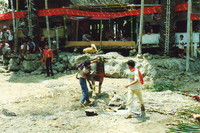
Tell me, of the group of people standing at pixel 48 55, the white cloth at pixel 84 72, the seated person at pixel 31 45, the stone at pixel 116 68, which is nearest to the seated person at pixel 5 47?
the seated person at pixel 31 45

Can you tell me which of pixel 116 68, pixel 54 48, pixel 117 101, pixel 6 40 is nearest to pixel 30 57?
pixel 54 48

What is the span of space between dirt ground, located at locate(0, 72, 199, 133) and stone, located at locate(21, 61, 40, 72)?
271 centimetres

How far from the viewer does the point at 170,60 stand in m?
13.9

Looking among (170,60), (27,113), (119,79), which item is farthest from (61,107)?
(170,60)

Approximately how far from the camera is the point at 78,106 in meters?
8.92

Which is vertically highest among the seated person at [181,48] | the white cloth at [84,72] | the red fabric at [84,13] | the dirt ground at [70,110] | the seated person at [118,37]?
the red fabric at [84,13]

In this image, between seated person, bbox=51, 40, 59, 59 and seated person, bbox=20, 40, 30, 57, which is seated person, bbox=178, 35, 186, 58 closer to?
seated person, bbox=51, 40, 59, 59

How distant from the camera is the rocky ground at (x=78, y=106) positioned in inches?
265

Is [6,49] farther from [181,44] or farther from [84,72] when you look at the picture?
[181,44]

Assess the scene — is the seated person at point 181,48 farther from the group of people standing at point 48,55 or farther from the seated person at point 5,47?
the seated person at point 5,47

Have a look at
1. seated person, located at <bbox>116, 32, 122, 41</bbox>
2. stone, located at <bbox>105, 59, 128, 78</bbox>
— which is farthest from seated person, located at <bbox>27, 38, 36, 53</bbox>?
seated person, located at <bbox>116, 32, 122, 41</bbox>

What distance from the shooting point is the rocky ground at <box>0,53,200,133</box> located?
673 cm

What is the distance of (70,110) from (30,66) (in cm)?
799

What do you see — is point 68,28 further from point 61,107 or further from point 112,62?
point 61,107
